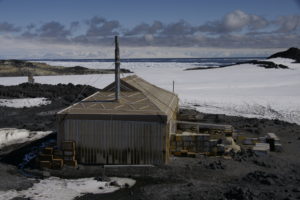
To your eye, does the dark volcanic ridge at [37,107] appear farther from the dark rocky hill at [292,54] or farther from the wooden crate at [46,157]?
the dark rocky hill at [292,54]

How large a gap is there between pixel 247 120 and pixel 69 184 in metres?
18.7

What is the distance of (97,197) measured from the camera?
50.6ft

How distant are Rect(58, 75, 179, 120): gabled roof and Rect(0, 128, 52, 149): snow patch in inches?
234

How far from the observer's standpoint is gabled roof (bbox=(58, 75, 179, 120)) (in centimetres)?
1927

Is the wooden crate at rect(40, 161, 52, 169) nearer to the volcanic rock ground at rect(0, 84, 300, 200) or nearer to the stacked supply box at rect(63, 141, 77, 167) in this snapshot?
the stacked supply box at rect(63, 141, 77, 167)

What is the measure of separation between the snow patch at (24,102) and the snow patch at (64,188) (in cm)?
2323

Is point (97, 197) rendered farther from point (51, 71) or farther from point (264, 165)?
point (51, 71)

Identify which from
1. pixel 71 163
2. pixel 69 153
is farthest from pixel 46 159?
pixel 71 163

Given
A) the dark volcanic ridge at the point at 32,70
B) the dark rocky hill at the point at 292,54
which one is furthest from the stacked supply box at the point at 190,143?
the dark rocky hill at the point at 292,54

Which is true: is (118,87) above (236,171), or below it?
above

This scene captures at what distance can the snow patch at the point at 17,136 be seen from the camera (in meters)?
24.7

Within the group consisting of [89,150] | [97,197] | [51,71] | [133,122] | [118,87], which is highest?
[51,71]

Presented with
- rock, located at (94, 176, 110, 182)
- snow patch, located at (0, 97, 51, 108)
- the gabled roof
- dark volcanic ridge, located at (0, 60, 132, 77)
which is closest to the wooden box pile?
the gabled roof

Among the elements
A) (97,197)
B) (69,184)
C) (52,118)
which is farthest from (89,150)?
(52,118)
